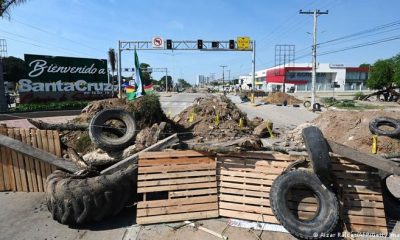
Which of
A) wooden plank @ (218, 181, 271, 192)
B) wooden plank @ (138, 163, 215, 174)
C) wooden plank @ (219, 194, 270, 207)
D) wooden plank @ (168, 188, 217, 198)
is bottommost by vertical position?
wooden plank @ (219, 194, 270, 207)

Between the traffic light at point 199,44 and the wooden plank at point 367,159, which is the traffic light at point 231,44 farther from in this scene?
the wooden plank at point 367,159

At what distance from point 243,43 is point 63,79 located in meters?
20.0

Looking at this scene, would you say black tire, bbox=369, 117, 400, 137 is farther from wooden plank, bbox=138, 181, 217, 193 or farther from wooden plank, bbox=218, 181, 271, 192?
wooden plank, bbox=138, 181, 217, 193

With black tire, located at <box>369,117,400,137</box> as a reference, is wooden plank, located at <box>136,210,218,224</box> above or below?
below

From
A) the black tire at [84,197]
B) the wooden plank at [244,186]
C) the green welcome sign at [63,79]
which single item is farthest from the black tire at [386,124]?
the green welcome sign at [63,79]

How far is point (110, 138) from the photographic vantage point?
873 centimetres

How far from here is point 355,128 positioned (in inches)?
483

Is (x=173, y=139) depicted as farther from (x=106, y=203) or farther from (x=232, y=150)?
(x=106, y=203)

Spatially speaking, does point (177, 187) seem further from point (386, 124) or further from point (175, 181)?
point (386, 124)

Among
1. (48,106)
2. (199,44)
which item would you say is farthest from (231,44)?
(48,106)

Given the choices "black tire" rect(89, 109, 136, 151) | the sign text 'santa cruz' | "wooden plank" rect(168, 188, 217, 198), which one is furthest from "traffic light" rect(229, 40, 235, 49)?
"wooden plank" rect(168, 188, 217, 198)

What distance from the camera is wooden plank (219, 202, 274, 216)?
6.02 m

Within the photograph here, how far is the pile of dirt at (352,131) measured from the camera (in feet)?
33.3

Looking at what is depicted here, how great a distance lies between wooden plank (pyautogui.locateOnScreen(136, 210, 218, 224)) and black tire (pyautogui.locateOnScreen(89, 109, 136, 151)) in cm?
274
